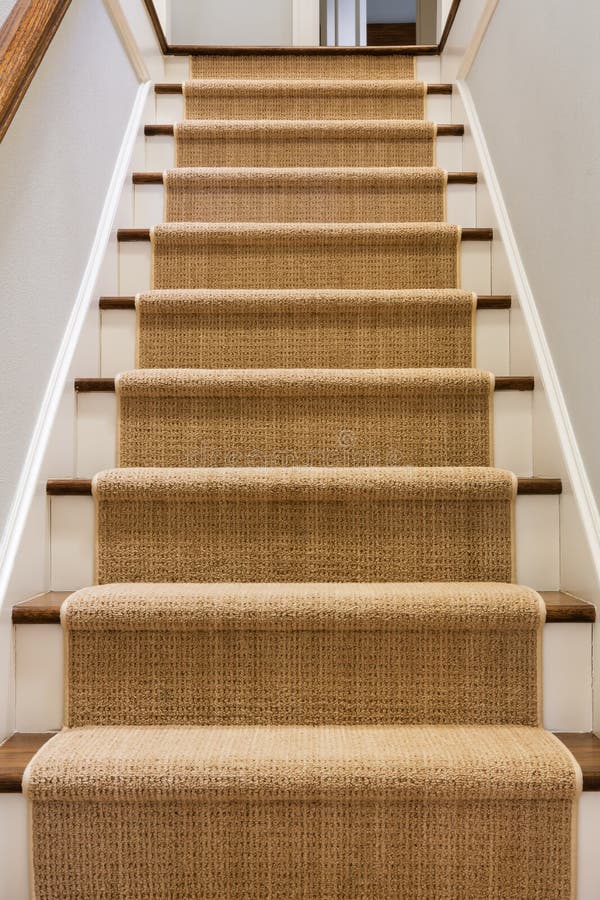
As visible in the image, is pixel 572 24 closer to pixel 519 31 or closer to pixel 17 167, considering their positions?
pixel 519 31

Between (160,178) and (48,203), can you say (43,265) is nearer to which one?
(48,203)

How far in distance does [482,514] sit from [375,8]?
689 centimetres

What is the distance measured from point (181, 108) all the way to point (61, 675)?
1.90 metres

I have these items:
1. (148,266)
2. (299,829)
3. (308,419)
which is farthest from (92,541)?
(148,266)

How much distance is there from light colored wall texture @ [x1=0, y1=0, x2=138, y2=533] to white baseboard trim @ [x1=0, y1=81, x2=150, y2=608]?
0.7 inches

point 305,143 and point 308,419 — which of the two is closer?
point 308,419

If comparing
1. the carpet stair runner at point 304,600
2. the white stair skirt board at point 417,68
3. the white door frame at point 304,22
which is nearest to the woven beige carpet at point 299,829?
the carpet stair runner at point 304,600

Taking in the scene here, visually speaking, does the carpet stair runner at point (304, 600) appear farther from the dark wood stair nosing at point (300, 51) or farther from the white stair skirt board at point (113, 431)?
the dark wood stair nosing at point (300, 51)

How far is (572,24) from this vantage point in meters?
1.31

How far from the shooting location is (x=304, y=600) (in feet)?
3.76

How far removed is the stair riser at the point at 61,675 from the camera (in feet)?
3.71

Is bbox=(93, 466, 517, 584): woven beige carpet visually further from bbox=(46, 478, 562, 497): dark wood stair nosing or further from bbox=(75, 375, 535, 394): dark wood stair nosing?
bbox=(75, 375, 535, 394): dark wood stair nosing

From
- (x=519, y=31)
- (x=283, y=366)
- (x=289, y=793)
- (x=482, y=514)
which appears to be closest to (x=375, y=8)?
(x=519, y=31)

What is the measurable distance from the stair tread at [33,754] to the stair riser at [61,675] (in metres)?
0.03
